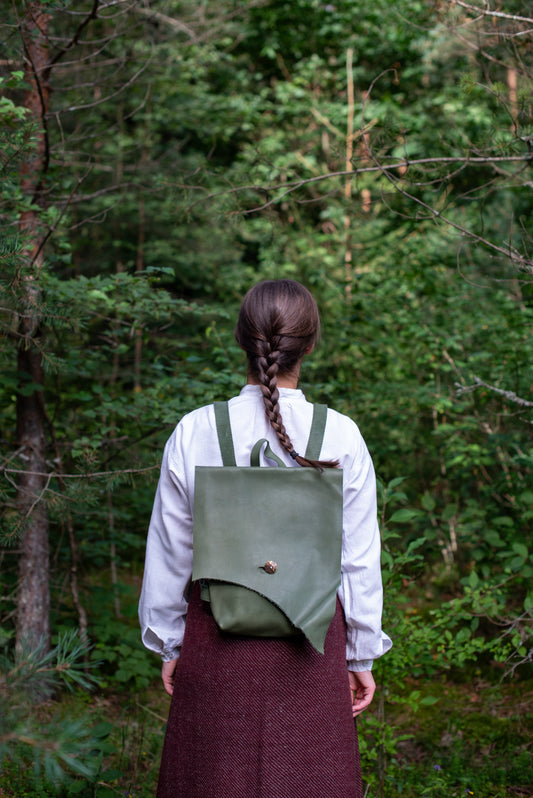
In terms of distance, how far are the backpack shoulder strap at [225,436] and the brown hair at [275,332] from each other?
0.34ft

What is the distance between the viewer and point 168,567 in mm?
1706

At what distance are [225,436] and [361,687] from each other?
2.47ft

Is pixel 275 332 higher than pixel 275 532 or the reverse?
higher

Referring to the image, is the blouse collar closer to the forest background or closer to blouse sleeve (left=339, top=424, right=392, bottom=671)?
blouse sleeve (left=339, top=424, right=392, bottom=671)

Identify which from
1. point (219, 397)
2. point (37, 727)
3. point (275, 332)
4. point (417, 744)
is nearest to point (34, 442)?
point (219, 397)

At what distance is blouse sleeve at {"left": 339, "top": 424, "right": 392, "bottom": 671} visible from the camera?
1.65 metres

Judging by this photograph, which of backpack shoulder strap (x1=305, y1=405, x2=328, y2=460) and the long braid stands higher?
the long braid

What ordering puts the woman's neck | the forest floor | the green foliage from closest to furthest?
the green foliage, the woman's neck, the forest floor

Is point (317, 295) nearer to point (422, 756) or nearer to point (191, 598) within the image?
point (422, 756)

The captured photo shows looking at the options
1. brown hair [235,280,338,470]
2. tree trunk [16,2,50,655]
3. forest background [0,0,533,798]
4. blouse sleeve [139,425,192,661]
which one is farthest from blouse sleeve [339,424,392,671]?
tree trunk [16,2,50,655]

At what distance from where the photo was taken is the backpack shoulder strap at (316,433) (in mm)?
1586

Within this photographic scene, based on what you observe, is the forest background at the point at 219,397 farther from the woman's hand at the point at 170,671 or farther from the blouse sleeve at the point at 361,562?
the blouse sleeve at the point at 361,562

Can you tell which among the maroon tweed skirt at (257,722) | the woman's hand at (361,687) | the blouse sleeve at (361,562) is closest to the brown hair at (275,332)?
the blouse sleeve at (361,562)

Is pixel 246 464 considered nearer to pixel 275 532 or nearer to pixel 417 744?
pixel 275 532
